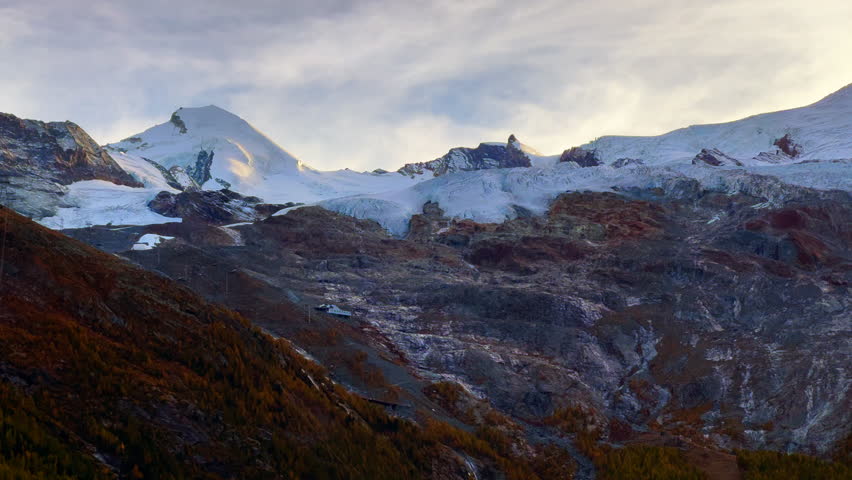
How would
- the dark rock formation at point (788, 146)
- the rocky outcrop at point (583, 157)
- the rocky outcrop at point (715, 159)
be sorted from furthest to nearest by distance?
the rocky outcrop at point (583, 157) → the dark rock formation at point (788, 146) → the rocky outcrop at point (715, 159)

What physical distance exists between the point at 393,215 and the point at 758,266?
6192 cm

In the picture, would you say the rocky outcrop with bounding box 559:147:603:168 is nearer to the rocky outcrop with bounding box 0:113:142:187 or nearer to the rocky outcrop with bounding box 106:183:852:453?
the rocky outcrop with bounding box 106:183:852:453

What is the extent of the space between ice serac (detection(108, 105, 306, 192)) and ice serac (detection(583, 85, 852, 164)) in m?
89.0

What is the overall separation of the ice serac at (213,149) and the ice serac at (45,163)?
132 ft

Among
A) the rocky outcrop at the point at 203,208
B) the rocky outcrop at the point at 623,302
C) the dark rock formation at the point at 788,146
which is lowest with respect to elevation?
the rocky outcrop at the point at 623,302

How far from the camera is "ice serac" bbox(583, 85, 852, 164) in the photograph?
390 feet

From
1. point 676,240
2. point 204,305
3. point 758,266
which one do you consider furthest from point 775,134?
point 204,305

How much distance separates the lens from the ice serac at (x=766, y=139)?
11894 centimetres

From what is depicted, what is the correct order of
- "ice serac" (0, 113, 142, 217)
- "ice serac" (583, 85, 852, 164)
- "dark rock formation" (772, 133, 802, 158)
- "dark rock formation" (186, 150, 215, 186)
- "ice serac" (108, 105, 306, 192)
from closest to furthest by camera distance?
"ice serac" (0, 113, 142, 217) → "ice serac" (583, 85, 852, 164) → "dark rock formation" (772, 133, 802, 158) → "dark rock formation" (186, 150, 215, 186) → "ice serac" (108, 105, 306, 192)

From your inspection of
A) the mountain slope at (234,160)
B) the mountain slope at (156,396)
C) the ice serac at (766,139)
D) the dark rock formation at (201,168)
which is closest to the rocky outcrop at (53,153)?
the mountain slope at (234,160)

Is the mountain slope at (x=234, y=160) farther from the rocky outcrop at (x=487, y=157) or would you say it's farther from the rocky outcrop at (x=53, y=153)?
the rocky outcrop at (x=53, y=153)

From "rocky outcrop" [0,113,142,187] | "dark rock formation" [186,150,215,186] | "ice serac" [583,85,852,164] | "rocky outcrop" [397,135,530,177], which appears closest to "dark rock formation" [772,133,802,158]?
"ice serac" [583,85,852,164]

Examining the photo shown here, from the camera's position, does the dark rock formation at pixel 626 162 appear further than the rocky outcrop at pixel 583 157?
No

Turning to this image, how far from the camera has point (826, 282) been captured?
57.3 meters
